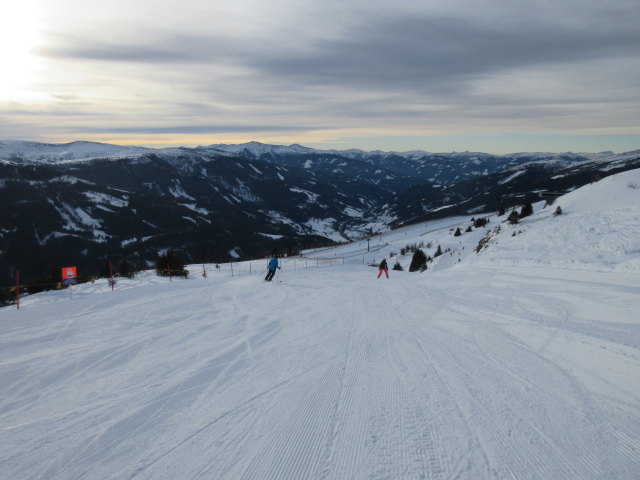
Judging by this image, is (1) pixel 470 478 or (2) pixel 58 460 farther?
(2) pixel 58 460

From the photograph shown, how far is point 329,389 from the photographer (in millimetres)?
5328

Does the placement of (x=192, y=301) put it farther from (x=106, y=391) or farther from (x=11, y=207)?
(x=11, y=207)

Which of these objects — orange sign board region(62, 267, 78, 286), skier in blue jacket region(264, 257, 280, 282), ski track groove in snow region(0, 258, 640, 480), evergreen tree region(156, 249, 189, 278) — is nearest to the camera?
ski track groove in snow region(0, 258, 640, 480)

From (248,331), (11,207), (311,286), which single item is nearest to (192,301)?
(248,331)

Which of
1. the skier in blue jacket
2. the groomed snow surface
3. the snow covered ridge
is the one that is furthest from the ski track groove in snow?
the skier in blue jacket

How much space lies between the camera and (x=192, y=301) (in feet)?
39.3

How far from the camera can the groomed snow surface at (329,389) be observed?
146 inches

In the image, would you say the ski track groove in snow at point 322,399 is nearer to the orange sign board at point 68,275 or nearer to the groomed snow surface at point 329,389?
the groomed snow surface at point 329,389

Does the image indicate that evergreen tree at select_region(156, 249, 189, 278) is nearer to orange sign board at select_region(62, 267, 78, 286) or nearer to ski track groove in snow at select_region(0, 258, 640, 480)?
orange sign board at select_region(62, 267, 78, 286)

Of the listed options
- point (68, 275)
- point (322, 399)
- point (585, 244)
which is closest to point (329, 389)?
point (322, 399)

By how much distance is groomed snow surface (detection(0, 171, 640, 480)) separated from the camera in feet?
12.2

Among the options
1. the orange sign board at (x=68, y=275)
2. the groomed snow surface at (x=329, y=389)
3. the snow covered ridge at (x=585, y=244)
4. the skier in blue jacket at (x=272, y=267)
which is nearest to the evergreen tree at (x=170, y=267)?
the orange sign board at (x=68, y=275)

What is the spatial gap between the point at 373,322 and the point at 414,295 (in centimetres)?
433

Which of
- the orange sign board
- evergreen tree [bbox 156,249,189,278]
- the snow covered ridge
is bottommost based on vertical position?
evergreen tree [bbox 156,249,189,278]
